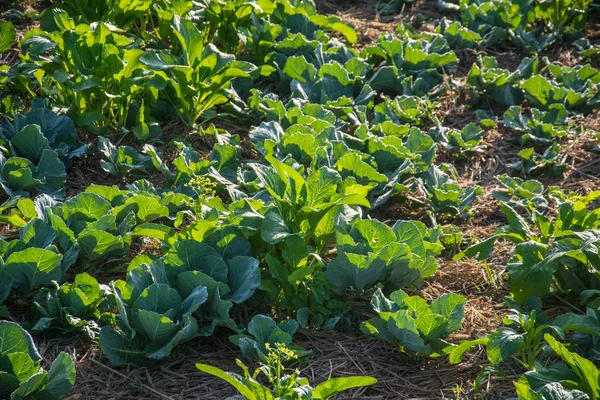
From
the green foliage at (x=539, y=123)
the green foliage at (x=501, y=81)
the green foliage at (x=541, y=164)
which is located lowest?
the green foliage at (x=541, y=164)

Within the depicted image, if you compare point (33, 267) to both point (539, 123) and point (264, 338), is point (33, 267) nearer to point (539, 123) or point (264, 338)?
point (264, 338)

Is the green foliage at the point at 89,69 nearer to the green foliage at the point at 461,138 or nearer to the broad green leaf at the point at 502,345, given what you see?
the green foliage at the point at 461,138

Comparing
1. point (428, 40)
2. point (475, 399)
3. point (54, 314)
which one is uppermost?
point (428, 40)

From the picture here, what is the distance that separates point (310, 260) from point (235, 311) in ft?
1.12

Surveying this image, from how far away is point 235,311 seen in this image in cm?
241

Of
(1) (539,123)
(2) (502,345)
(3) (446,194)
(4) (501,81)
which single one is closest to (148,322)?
(2) (502,345)

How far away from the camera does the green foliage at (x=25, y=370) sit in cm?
191

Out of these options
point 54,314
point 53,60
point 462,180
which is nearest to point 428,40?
point 462,180

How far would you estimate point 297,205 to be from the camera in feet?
7.85

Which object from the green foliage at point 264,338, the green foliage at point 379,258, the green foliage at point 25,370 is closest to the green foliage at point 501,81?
the green foliage at point 379,258

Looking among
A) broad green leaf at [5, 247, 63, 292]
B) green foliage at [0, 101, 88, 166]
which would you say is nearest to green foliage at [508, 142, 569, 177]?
green foliage at [0, 101, 88, 166]

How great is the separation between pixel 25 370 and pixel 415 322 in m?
1.16

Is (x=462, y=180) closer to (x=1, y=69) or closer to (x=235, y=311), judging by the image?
(x=235, y=311)

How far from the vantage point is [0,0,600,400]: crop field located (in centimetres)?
217
